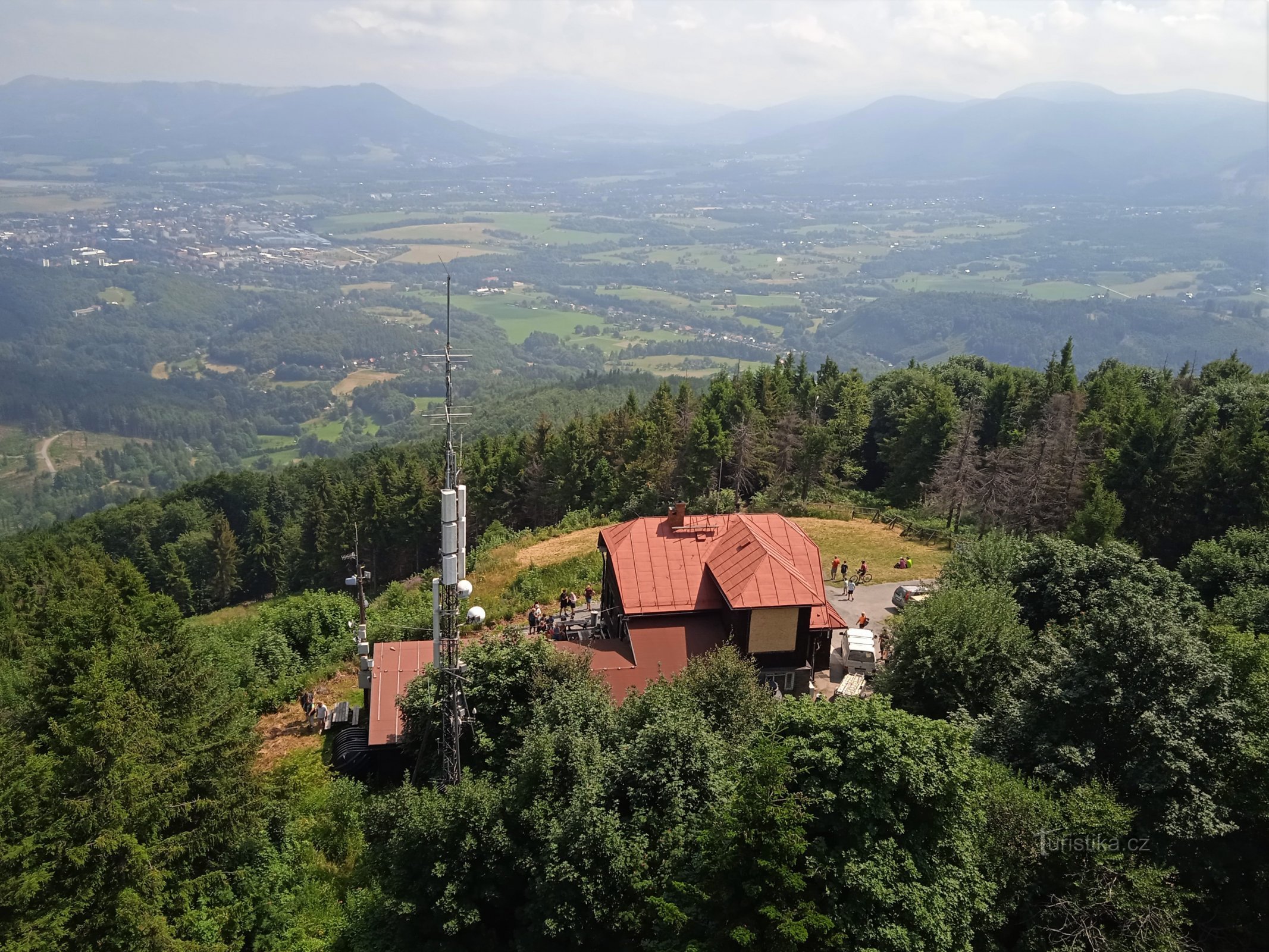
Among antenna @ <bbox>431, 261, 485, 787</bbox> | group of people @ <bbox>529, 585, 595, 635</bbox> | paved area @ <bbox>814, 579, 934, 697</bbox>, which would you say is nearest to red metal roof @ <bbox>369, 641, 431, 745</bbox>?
antenna @ <bbox>431, 261, 485, 787</bbox>

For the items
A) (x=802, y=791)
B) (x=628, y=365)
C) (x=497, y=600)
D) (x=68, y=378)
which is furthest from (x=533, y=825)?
(x=68, y=378)

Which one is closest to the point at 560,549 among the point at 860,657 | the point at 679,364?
the point at 860,657

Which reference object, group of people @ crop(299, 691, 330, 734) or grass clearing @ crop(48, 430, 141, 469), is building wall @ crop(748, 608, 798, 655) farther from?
grass clearing @ crop(48, 430, 141, 469)

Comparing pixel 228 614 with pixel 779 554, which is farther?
pixel 228 614

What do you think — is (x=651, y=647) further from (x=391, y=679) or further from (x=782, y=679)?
(x=391, y=679)

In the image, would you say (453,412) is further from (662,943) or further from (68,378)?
(68,378)

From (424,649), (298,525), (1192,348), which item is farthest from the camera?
(1192,348)

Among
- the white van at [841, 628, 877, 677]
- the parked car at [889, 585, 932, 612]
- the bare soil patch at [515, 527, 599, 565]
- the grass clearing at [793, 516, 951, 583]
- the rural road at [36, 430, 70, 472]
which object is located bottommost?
the rural road at [36, 430, 70, 472]
